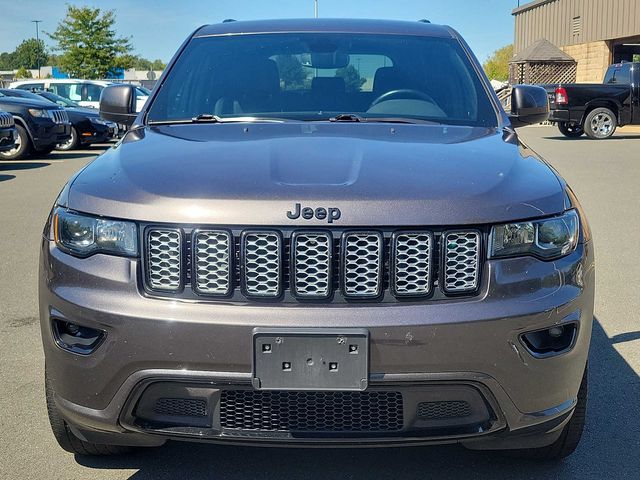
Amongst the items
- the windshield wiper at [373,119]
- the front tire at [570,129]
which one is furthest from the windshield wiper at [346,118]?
the front tire at [570,129]

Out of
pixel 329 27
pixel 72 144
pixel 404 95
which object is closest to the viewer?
pixel 404 95

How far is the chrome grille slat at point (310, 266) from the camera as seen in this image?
8.32 feet

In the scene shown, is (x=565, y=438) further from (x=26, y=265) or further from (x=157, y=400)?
(x=26, y=265)

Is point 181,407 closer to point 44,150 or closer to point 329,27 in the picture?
point 329,27

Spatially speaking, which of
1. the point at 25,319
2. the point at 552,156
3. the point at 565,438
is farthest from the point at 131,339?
the point at 552,156

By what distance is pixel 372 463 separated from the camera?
10.4 feet

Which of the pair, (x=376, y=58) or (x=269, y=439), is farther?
(x=376, y=58)

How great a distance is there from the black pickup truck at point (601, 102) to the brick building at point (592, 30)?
1721 centimetres

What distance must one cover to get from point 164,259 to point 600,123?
69.5 ft

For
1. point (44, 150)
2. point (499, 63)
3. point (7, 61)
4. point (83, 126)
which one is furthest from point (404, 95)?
point (7, 61)

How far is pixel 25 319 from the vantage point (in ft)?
17.0

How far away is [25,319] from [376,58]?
2685mm

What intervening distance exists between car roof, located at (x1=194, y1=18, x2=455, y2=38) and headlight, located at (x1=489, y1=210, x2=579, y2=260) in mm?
1975

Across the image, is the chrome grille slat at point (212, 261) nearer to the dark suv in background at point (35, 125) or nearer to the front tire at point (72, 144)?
the dark suv in background at point (35, 125)
